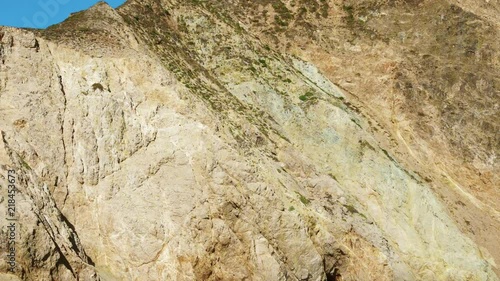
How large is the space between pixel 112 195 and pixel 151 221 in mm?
2171

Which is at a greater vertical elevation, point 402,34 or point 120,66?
point 120,66

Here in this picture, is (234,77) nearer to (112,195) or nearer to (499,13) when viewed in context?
(112,195)

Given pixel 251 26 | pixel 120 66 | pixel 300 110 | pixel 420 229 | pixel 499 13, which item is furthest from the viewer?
pixel 499 13

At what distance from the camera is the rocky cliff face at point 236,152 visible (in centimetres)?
2603

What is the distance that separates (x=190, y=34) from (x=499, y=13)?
983 inches

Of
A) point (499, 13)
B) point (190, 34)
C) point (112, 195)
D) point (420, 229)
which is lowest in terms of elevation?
point (420, 229)

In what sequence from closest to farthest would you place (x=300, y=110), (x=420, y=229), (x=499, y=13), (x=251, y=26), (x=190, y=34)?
(x=420, y=229) → (x=300, y=110) → (x=190, y=34) → (x=251, y=26) → (x=499, y=13)

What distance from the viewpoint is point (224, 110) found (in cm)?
3120

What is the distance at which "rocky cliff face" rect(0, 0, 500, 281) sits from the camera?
26.0m

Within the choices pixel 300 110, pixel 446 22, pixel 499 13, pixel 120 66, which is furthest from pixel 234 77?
pixel 499 13

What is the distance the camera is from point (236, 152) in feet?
93.3

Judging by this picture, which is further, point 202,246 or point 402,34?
point 402,34

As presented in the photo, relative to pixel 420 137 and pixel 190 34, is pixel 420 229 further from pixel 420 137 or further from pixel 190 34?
pixel 190 34

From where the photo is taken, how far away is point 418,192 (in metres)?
33.5
